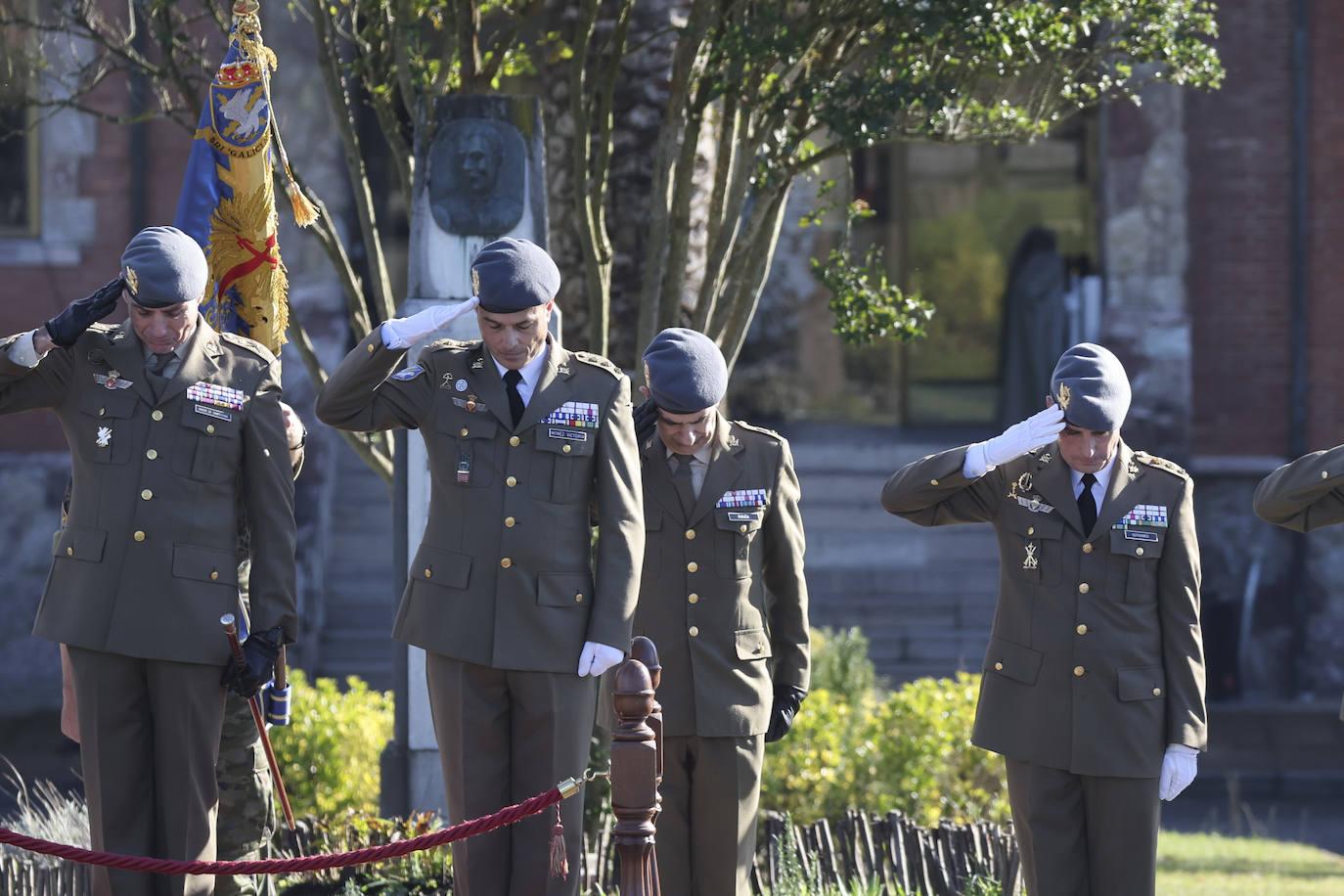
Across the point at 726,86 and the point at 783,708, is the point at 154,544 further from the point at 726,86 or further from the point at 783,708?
the point at 726,86

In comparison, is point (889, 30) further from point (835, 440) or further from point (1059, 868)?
point (835, 440)

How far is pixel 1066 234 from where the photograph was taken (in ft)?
47.5

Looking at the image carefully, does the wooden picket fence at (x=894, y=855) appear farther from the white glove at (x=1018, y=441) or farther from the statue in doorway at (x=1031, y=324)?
the statue in doorway at (x=1031, y=324)

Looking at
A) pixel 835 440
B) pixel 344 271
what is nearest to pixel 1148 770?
pixel 344 271

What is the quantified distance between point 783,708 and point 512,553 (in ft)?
3.57

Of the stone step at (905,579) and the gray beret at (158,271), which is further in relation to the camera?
the stone step at (905,579)

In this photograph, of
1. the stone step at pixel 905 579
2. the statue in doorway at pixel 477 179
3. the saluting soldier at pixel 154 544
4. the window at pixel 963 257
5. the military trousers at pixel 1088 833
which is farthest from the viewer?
the window at pixel 963 257

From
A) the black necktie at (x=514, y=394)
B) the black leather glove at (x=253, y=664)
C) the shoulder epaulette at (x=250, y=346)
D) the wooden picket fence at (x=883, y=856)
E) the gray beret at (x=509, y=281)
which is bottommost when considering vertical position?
the wooden picket fence at (x=883, y=856)

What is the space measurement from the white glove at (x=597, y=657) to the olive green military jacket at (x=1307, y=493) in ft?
6.17

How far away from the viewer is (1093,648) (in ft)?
16.0

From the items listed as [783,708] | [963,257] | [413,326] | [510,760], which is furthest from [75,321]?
[963,257]

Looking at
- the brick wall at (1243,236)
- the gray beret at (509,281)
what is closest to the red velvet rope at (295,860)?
the gray beret at (509,281)

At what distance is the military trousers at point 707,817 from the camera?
5051mm

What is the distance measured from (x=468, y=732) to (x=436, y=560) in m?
0.48
